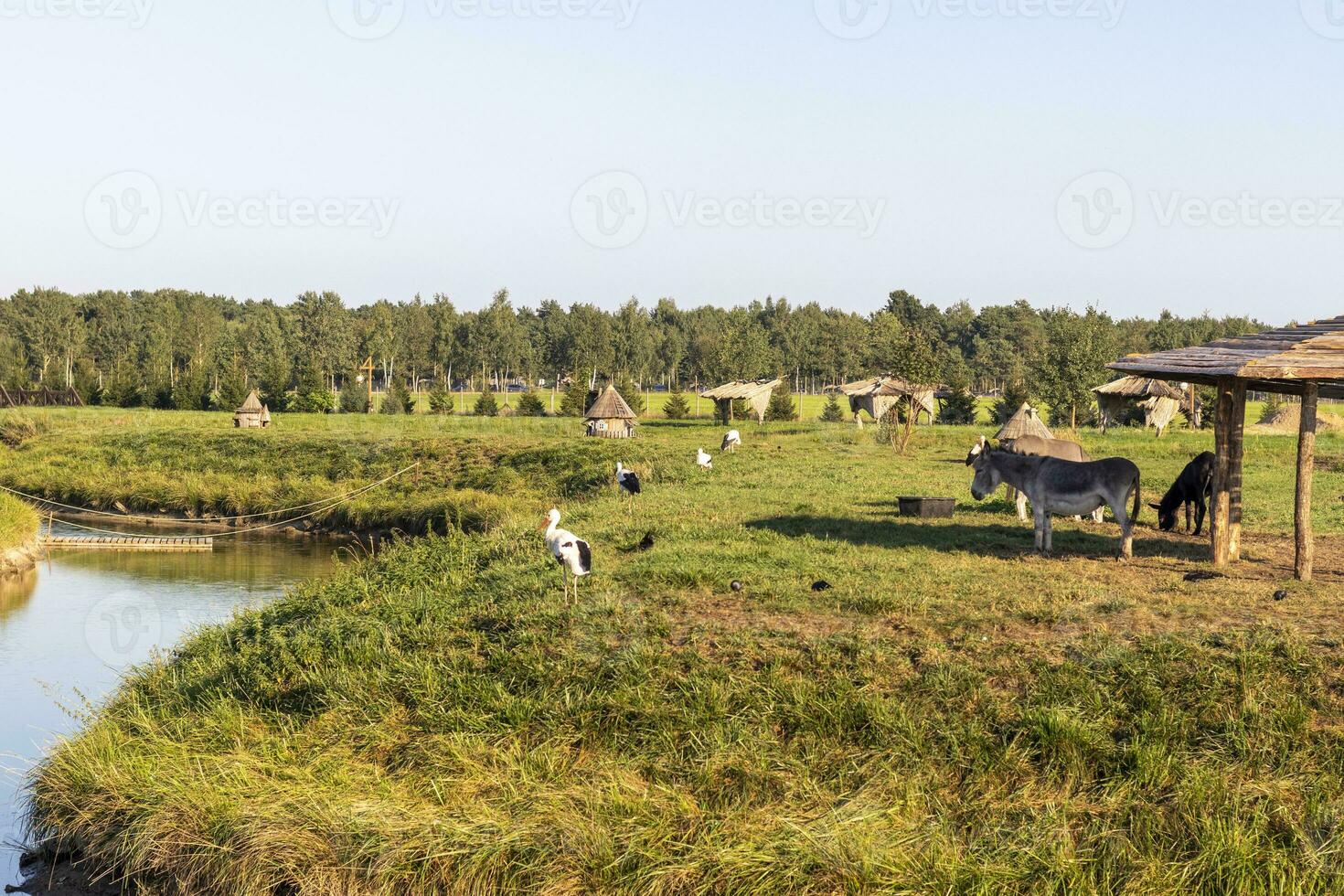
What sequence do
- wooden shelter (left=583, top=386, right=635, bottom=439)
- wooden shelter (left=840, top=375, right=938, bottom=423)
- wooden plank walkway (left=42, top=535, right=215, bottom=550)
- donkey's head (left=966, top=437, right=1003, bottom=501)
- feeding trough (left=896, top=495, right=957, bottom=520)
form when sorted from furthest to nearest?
wooden shelter (left=840, top=375, right=938, bottom=423), wooden shelter (left=583, top=386, right=635, bottom=439), wooden plank walkway (left=42, top=535, right=215, bottom=550), feeding trough (left=896, top=495, right=957, bottom=520), donkey's head (left=966, top=437, right=1003, bottom=501)

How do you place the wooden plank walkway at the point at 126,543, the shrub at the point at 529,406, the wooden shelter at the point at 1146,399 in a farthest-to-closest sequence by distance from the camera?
the shrub at the point at 529,406 < the wooden shelter at the point at 1146,399 < the wooden plank walkway at the point at 126,543

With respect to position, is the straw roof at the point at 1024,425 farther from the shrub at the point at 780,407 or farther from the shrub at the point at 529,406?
the shrub at the point at 529,406

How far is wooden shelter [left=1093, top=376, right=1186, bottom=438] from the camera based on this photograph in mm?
55000

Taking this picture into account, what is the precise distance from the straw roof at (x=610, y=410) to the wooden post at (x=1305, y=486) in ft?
130

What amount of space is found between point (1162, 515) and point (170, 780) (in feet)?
56.0

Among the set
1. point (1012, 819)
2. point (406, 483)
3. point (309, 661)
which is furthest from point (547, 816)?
point (406, 483)

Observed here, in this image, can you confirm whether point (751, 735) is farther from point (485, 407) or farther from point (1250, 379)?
point (485, 407)

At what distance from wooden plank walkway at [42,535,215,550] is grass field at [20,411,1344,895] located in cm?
1793

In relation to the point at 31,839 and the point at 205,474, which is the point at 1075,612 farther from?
the point at 205,474

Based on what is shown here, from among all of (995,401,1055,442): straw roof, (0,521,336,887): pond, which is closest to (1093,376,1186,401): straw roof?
(995,401,1055,442): straw roof

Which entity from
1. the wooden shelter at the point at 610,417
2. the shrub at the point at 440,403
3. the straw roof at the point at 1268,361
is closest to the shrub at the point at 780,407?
the wooden shelter at the point at 610,417

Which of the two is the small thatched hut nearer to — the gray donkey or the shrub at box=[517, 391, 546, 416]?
the shrub at box=[517, 391, 546, 416]

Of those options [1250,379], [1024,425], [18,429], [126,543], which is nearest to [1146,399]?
[1024,425]

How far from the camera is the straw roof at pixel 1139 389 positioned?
2159 inches
